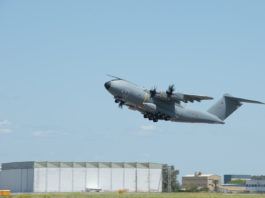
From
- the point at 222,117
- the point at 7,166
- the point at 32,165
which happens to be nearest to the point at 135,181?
the point at 32,165

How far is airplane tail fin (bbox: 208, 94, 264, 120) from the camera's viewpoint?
6600cm

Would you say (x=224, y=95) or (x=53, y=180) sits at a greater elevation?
(x=224, y=95)

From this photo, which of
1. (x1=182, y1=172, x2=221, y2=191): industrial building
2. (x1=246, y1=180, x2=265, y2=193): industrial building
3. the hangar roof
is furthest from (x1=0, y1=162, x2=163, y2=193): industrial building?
(x1=182, y1=172, x2=221, y2=191): industrial building

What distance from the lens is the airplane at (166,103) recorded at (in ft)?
186

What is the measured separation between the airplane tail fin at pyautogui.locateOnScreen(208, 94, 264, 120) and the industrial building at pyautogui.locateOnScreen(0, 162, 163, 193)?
30.8 m

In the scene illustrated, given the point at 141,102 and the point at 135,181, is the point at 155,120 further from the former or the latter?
the point at 135,181

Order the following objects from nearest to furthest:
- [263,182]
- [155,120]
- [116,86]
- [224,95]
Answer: [116,86]
[155,120]
[224,95]
[263,182]

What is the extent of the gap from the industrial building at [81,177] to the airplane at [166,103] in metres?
31.1

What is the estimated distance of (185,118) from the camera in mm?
62750

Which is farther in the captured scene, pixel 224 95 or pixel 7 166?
pixel 7 166

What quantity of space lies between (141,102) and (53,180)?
36.5m

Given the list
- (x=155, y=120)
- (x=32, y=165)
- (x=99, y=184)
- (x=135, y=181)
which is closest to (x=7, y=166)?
(x=32, y=165)

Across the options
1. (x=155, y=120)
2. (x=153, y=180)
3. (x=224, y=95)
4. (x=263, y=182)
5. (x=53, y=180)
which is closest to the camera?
(x=155, y=120)

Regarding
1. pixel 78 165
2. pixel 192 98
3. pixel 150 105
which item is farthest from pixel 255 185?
pixel 150 105
